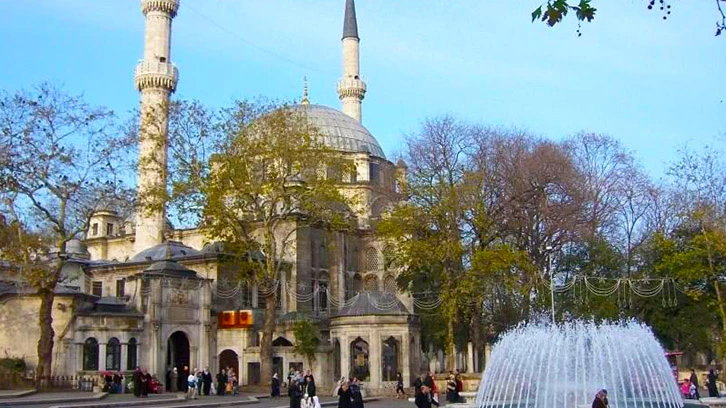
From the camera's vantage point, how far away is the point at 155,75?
48.9m

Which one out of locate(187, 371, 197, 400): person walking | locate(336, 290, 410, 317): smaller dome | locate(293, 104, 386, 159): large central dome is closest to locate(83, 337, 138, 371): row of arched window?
locate(187, 371, 197, 400): person walking

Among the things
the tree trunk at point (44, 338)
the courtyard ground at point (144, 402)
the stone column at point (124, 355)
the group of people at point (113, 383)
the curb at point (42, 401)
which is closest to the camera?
the curb at point (42, 401)

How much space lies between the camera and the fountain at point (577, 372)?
20.6 meters

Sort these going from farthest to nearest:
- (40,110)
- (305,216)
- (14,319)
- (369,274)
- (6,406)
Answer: (369,274), (305,216), (14,319), (40,110), (6,406)

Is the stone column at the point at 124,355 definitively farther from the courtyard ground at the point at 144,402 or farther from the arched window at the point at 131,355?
the courtyard ground at the point at 144,402

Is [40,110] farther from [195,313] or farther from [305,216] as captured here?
[305,216]

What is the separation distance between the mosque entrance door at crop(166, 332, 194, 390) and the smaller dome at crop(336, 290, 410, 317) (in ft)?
23.9

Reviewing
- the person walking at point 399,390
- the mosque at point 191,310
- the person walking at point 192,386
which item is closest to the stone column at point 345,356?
the mosque at point 191,310

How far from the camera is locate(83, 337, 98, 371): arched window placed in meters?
34.1

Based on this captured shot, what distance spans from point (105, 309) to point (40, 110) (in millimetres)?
9422

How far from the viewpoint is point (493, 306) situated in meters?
42.2

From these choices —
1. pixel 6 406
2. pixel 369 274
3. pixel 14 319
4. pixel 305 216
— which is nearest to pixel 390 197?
pixel 305 216

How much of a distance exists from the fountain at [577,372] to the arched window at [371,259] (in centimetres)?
3184

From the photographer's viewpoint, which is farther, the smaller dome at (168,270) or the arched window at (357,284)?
the arched window at (357,284)
